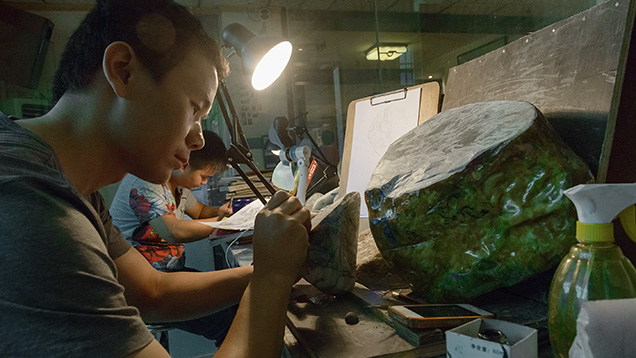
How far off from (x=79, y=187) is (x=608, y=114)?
1.10m

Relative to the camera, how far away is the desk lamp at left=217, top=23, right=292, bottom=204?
1.45 meters

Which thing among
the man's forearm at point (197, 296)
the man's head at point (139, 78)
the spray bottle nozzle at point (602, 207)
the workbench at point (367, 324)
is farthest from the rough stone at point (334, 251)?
the spray bottle nozzle at point (602, 207)

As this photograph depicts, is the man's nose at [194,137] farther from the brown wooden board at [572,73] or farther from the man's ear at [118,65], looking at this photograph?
the brown wooden board at [572,73]

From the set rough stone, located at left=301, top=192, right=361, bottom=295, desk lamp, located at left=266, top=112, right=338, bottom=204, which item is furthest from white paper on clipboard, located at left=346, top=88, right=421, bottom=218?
rough stone, located at left=301, top=192, right=361, bottom=295

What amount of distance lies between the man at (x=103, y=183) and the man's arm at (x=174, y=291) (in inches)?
1.3

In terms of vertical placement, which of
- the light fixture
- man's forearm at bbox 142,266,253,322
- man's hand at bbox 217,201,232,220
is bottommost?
man's hand at bbox 217,201,232,220

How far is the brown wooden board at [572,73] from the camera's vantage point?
2.60 feet

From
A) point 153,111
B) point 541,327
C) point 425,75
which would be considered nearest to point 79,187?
point 153,111

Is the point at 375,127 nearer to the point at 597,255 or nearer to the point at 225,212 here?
the point at 597,255

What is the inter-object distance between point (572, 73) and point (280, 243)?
75cm

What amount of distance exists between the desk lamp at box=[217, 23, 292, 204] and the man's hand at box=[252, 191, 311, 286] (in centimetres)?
54

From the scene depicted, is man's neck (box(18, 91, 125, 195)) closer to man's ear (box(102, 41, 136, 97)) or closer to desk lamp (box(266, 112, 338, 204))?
man's ear (box(102, 41, 136, 97))

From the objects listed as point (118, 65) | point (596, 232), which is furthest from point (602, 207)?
point (118, 65)

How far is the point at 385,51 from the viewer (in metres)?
4.07
